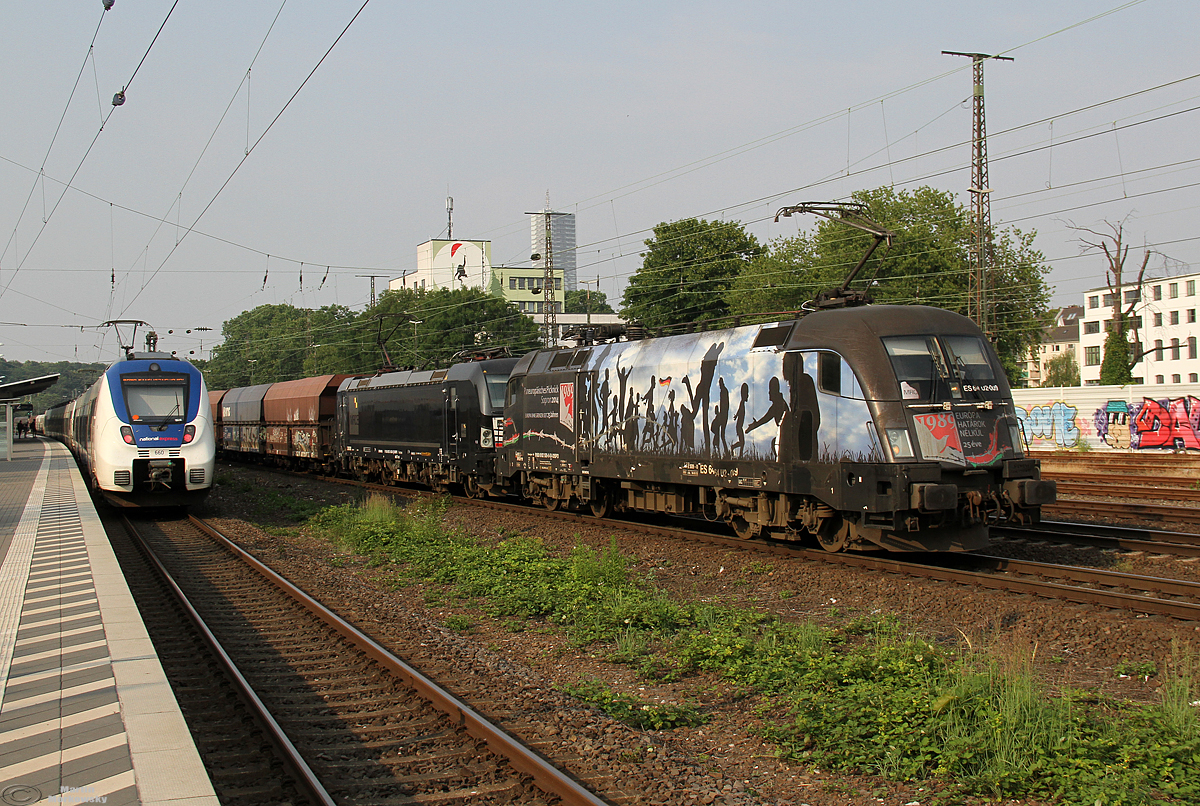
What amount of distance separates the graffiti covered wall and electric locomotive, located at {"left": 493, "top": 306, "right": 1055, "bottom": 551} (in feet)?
58.9

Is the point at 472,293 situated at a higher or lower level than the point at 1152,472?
higher

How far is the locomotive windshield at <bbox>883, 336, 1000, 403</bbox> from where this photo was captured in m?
11.7

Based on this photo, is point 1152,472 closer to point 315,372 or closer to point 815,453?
point 815,453

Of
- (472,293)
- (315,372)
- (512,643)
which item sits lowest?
(512,643)

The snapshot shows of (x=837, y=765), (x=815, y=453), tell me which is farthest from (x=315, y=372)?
(x=837, y=765)

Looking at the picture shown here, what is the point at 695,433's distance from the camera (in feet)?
49.5

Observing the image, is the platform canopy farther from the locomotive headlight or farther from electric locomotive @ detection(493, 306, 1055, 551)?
the locomotive headlight

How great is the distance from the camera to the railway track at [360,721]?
5.71 metres

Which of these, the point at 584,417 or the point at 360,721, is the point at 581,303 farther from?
the point at 360,721

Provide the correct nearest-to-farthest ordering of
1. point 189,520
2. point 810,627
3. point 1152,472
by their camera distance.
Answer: point 810,627 → point 189,520 → point 1152,472

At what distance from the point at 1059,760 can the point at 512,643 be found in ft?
18.3

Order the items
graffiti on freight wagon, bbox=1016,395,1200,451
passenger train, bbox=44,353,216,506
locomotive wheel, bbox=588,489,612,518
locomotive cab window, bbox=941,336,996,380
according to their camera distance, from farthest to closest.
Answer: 1. graffiti on freight wagon, bbox=1016,395,1200,451
2. passenger train, bbox=44,353,216,506
3. locomotive wheel, bbox=588,489,612,518
4. locomotive cab window, bbox=941,336,996,380

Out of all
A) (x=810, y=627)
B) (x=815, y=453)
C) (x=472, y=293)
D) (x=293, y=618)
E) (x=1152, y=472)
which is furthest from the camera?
(x=472, y=293)

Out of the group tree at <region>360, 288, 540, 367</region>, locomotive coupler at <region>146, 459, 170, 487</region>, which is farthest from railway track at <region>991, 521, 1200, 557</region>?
tree at <region>360, 288, 540, 367</region>
